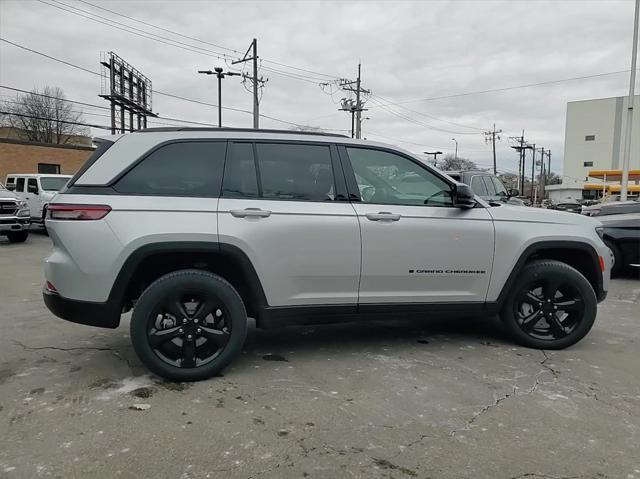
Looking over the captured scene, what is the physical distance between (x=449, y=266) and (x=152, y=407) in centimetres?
257

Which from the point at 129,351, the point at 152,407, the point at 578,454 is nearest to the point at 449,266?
the point at 578,454

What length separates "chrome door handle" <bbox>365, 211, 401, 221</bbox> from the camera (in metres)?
4.09

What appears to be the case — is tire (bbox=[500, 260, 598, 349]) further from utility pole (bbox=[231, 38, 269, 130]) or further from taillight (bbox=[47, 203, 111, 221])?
utility pole (bbox=[231, 38, 269, 130])

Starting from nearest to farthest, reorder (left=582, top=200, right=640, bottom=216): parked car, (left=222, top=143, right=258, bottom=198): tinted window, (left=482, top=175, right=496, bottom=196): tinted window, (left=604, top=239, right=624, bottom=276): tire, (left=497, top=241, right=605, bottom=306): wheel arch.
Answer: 1. (left=222, top=143, right=258, bottom=198): tinted window
2. (left=497, top=241, right=605, bottom=306): wheel arch
3. (left=604, top=239, right=624, bottom=276): tire
4. (left=582, top=200, right=640, bottom=216): parked car
5. (left=482, top=175, right=496, bottom=196): tinted window

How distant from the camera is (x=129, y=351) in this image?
4.52 metres

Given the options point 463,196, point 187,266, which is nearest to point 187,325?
point 187,266

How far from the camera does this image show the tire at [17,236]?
13902 mm

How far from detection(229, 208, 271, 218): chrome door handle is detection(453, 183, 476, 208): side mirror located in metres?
1.64

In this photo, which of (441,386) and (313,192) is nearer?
(441,386)

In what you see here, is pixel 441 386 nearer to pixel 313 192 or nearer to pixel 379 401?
pixel 379 401

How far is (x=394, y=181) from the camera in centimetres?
439

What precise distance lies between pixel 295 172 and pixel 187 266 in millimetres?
1143

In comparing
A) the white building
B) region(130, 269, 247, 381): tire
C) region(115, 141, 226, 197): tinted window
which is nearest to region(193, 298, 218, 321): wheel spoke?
region(130, 269, 247, 381): tire

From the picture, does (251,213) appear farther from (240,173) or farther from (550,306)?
(550,306)
